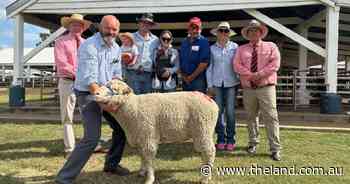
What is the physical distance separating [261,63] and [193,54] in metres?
0.98

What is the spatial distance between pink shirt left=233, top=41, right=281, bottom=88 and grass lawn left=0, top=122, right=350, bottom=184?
112cm

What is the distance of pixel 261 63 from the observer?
19.2 feet

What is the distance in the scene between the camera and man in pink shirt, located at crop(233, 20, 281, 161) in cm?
582

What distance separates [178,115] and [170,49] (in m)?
1.60

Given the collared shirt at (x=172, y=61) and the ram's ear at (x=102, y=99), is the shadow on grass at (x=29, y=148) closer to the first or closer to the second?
the collared shirt at (x=172, y=61)

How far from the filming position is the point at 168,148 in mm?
6621

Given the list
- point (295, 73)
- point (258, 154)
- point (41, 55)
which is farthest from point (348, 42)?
point (41, 55)

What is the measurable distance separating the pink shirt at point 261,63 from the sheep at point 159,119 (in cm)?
106

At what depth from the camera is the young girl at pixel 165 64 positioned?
6121 mm

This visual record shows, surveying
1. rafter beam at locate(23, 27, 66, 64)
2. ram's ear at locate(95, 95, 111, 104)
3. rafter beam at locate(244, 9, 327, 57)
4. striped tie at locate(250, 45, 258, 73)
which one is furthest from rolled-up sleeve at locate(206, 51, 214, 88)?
rafter beam at locate(23, 27, 66, 64)

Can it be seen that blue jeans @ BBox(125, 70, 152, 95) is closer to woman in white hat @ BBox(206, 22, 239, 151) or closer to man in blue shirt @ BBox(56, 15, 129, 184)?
woman in white hat @ BBox(206, 22, 239, 151)

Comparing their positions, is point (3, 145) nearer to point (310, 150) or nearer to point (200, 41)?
point (200, 41)

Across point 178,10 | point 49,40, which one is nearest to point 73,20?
point 178,10

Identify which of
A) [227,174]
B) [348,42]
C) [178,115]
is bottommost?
[227,174]
